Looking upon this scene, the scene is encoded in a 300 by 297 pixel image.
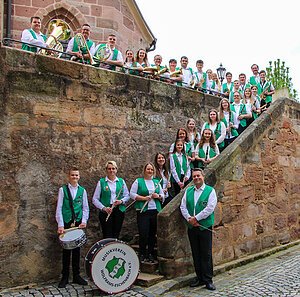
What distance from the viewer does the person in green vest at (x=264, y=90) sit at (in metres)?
10.8

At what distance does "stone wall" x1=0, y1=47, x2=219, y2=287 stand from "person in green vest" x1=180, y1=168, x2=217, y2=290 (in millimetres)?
1608

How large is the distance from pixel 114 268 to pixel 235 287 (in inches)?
72.3

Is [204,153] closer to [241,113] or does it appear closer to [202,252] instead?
[241,113]

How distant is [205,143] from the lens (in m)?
8.14

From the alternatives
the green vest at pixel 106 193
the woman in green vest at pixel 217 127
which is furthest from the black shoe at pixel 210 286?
the woman in green vest at pixel 217 127

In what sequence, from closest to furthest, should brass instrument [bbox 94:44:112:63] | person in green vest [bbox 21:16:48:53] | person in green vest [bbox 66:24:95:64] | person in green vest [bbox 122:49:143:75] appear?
person in green vest [bbox 21:16:48:53] < person in green vest [bbox 66:24:95:64] < person in green vest [bbox 122:49:143:75] < brass instrument [bbox 94:44:112:63]

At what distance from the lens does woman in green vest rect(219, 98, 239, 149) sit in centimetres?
909

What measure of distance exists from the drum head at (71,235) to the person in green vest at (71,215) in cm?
9

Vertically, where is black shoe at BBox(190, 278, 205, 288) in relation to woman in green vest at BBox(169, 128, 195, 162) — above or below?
below

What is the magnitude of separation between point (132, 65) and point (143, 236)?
373cm

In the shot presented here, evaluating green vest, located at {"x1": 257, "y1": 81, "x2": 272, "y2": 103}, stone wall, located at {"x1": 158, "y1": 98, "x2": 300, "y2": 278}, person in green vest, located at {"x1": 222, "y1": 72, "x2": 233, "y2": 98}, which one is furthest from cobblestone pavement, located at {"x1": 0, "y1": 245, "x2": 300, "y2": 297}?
person in green vest, located at {"x1": 222, "y1": 72, "x2": 233, "y2": 98}

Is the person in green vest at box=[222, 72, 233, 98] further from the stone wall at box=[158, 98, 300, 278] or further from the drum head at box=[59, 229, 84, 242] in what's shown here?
the drum head at box=[59, 229, 84, 242]

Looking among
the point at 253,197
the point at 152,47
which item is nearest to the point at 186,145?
the point at 253,197

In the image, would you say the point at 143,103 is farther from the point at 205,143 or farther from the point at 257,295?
the point at 257,295
